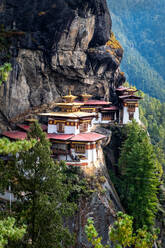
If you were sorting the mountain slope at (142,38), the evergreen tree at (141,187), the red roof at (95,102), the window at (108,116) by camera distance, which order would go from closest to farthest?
the evergreen tree at (141,187) < the red roof at (95,102) < the window at (108,116) < the mountain slope at (142,38)

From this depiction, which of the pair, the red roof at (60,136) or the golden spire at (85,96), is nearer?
the red roof at (60,136)

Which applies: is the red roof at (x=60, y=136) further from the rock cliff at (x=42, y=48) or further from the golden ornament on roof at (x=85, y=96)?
the golden ornament on roof at (x=85, y=96)

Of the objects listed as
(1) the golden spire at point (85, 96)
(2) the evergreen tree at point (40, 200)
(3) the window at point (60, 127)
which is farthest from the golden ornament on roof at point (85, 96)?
(2) the evergreen tree at point (40, 200)

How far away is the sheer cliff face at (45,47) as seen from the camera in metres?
31.3

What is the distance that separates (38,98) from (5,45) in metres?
7.49

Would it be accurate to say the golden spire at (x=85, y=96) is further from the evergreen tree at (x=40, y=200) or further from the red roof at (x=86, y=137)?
the evergreen tree at (x=40, y=200)

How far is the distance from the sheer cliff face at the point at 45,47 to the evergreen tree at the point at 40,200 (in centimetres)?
1957

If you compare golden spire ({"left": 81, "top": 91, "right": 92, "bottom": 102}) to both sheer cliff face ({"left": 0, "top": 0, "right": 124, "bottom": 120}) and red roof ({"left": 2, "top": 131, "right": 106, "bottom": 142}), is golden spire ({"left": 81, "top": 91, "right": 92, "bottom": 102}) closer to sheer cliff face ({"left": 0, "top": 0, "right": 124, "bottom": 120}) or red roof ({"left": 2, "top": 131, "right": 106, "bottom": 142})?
sheer cliff face ({"left": 0, "top": 0, "right": 124, "bottom": 120})

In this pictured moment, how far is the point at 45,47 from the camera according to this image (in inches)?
1299

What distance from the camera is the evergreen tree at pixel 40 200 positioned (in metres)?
12.0

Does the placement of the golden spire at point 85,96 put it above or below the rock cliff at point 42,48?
below


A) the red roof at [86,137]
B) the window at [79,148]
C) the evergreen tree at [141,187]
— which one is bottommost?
the evergreen tree at [141,187]

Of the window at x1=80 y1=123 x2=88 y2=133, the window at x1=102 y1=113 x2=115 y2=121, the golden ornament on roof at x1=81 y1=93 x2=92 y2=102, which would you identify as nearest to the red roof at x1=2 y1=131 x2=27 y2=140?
the window at x1=80 y1=123 x2=88 y2=133

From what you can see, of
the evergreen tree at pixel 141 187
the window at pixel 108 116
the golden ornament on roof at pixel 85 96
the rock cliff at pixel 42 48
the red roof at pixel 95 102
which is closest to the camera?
the evergreen tree at pixel 141 187
